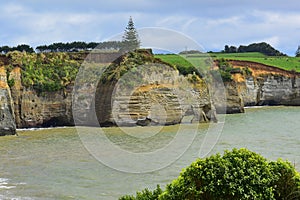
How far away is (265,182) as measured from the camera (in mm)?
9914

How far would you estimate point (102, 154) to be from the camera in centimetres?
2734

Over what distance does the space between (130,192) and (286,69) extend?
62.0 meters

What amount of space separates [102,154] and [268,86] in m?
48.9

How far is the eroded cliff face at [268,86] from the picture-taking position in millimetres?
69250

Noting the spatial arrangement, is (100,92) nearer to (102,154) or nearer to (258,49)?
(102,154)

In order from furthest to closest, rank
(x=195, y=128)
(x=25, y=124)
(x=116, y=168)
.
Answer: (x=25, y=124), (x=195, y=128), (x=116, y=168)

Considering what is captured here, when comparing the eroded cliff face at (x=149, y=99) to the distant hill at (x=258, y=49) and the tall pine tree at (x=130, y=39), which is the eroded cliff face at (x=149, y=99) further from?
the distant hill at (x=258, y=49)

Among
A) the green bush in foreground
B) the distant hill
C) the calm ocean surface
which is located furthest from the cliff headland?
the distant hill

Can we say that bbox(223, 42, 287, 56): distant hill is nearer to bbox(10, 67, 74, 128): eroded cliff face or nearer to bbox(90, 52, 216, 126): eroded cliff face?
bbox(90, 52, 216, 126): eroded cliff face

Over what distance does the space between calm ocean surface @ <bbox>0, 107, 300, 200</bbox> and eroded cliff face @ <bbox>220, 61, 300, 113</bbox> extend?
22891 mm

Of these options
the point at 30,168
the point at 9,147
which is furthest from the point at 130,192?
the point at 9,147

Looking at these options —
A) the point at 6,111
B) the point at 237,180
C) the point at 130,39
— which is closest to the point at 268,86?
the point at 130,39

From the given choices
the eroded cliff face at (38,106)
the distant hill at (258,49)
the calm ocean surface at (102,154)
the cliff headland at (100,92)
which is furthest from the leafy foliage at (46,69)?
the distant hill at (258,49)

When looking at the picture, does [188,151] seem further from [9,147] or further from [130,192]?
[9,147]
